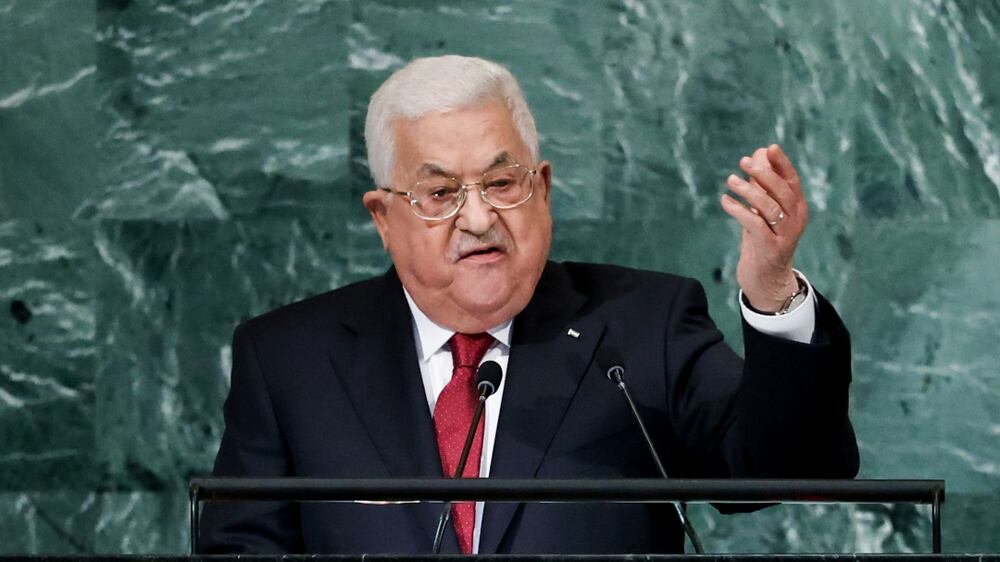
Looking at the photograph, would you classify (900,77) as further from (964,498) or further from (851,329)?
(964,498)

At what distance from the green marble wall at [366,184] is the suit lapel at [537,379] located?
130 cm

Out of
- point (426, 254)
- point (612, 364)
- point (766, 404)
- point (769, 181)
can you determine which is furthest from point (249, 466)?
point (769, 181)

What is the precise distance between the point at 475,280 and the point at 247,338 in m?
0.49

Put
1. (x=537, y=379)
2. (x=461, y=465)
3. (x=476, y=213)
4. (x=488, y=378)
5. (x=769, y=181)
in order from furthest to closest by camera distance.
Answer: (x=537, y=379) < (x=476, y=213) < (x=488, y=378) < (x=461, y=465) < (x=769, y=181)

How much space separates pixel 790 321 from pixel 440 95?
0.76 meters

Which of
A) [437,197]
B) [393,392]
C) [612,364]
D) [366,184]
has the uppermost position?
[437,197]

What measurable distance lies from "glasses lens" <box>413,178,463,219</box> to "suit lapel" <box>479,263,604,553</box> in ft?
0.91

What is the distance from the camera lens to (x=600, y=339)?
3.03 m

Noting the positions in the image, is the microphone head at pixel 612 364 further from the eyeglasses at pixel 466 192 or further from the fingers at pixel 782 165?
the fingers at pixel 782 165

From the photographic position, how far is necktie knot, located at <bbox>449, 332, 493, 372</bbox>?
2984 mm

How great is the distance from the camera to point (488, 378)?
260cm

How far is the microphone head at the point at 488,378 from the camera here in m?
2.59

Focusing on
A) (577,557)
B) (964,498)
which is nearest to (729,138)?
(964,498)

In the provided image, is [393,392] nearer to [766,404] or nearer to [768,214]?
[766,404]
